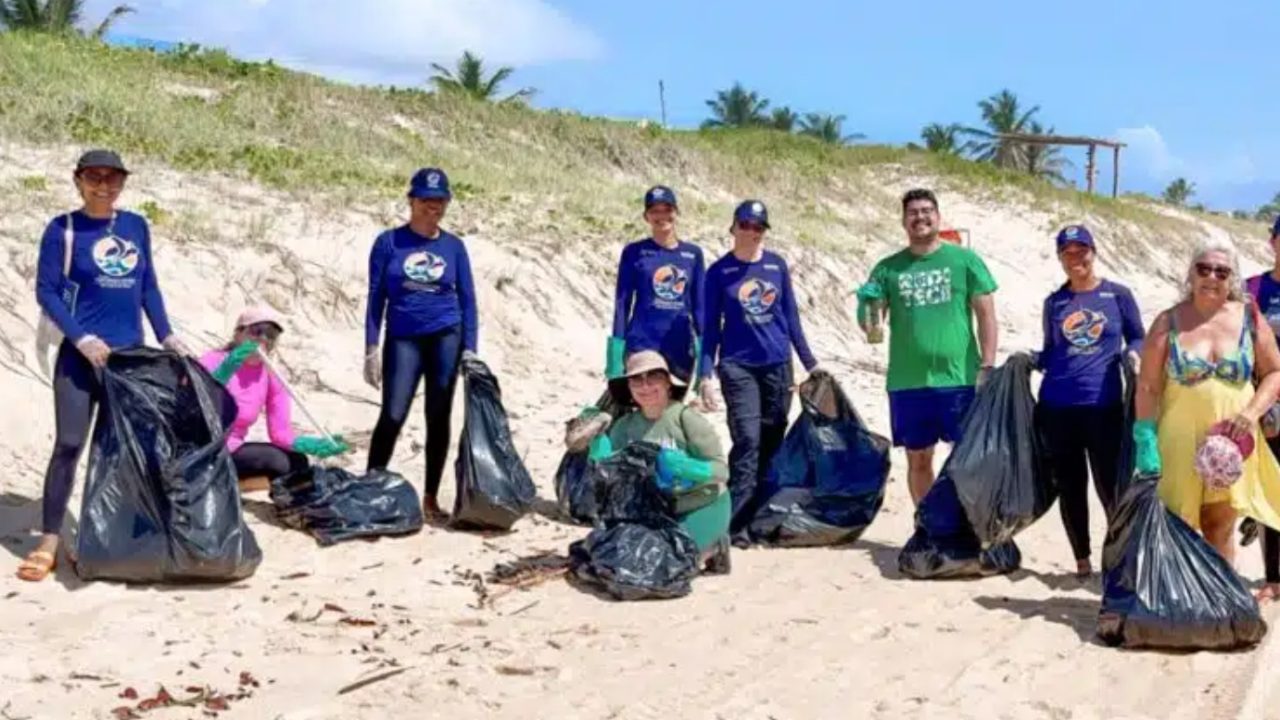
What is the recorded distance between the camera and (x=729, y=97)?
52094mm

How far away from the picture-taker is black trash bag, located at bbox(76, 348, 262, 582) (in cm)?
494

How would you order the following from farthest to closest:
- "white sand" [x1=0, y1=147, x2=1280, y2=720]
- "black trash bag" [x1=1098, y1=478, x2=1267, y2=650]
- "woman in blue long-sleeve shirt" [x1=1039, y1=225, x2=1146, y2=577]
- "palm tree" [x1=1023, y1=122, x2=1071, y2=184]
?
"palm tree" [x1=1023, y1=122, x2=1071, y2=184]
"woman in blue long-sleeve shirt" [x1=1039, y1=225, x2=1146, y2=577]
"black trash bag" [x1=1098, y1=478, x2=1267, y2=650]
"white sand" [x1=0, y1=147, x2=1280, y2=720]

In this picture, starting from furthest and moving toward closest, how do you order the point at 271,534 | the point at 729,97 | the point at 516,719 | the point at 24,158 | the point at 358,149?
the point at 729,97 < the point at 358,149 < the point at 24,158 < the point at 271,534 < the point at 516,719

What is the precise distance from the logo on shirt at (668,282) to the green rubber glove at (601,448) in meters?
0.84

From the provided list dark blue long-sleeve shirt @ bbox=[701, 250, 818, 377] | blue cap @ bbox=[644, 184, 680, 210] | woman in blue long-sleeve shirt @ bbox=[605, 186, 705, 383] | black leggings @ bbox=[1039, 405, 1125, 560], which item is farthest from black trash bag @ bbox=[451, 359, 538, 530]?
black leggings @ bbox=[1039, 405, 1125, 560]

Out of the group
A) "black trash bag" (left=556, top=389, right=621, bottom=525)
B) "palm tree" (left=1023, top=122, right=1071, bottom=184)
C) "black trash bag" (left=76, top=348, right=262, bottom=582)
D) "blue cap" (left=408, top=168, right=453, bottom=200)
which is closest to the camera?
"black trash bag" (left=76, top=348, right=262, bottom=582)

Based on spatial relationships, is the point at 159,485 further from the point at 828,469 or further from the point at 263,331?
the point at 828,469

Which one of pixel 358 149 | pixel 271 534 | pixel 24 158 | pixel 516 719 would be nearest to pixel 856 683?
pixel 516 719

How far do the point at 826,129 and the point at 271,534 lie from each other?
4450 centimetres

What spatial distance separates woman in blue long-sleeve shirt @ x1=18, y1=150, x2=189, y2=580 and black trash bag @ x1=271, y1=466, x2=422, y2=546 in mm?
1001

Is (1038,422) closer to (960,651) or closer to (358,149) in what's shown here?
(960,651)

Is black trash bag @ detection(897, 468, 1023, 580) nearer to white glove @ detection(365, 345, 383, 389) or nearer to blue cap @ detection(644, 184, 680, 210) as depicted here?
blue cap @ detection(644, 184, 680, 210)

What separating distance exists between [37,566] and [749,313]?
308 centimetres

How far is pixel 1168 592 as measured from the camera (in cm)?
457
